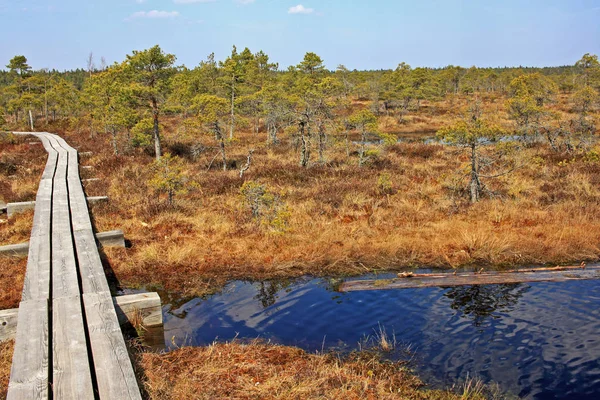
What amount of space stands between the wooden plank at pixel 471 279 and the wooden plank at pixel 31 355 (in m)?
5.84

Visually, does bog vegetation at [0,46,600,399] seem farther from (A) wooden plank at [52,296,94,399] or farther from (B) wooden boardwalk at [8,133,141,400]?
(A) wooden plank at [52,296,94,399]

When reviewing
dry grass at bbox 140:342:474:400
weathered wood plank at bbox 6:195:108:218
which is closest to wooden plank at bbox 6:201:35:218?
weathered wood plank at bbox 6:195:108:218

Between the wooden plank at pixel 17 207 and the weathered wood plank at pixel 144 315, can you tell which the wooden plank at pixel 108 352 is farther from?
the wooden plank at pixel 17 207

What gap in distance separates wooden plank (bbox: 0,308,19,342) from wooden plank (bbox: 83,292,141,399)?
1079 mm

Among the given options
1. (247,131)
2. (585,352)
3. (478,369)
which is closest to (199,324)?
(478,369)

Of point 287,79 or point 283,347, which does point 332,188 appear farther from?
point 287,79

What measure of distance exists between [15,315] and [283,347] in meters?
4.20

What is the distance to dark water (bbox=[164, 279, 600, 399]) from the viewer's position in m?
6.72

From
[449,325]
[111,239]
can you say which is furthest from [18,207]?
[449,325]

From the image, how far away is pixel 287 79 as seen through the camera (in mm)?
59469

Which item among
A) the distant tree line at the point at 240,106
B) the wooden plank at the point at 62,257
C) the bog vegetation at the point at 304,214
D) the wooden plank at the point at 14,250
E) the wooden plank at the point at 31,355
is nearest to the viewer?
the wooden plank at the point at 31,355

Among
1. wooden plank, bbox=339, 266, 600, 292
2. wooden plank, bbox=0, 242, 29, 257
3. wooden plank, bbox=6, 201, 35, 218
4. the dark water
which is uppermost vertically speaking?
wooden plank, bbox=6, 201, 35, 218

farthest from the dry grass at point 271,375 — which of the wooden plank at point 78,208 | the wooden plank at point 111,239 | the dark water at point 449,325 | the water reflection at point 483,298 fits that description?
the wooden plank at point 78,208

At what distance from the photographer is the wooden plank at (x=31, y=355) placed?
15.5 feet
